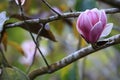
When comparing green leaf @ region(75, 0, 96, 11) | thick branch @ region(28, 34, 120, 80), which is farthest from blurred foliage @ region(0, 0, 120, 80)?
thick branch @ region(28, 34, 120, 80)

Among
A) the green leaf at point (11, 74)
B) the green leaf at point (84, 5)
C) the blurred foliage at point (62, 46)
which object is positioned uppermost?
the green leaf at point (11, 74)

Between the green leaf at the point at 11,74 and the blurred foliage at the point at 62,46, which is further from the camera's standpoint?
the blurred foliage at the point at 62,46

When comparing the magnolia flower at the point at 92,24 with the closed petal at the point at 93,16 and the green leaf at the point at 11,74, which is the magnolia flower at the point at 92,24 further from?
the green leaf at the point at 11,74

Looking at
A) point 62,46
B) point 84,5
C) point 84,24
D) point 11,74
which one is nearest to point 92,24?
point 84,24

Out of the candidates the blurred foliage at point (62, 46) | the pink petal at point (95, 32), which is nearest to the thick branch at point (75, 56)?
the pink petal at point (95, 32)

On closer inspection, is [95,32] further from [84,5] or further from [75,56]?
[84,5]

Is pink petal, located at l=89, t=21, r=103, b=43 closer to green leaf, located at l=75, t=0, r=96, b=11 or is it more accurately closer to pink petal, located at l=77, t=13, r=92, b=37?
pink petal, located at l=77, t=13, r=92, b=37

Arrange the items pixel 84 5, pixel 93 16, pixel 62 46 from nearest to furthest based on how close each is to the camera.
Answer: pixel 93 16 < pixel 84 5 < pixel 62 46
